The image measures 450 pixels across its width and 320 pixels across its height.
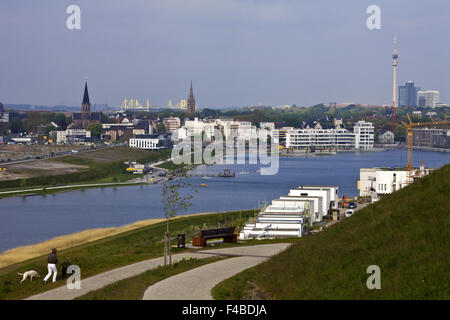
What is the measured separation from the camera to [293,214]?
11.0m

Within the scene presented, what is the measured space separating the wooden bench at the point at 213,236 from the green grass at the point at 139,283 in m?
1.13

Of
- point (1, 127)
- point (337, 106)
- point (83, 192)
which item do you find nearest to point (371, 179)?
point (83, 192)

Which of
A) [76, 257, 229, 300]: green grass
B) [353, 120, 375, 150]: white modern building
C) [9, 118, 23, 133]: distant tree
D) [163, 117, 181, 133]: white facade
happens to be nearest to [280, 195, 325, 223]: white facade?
[76, 257, 229, 300]: green grass

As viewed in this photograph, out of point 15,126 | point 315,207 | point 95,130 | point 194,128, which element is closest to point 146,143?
point 95,130

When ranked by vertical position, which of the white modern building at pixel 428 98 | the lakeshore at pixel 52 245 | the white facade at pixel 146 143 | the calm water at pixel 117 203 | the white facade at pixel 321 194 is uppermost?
the white modern building at pixel 428 98

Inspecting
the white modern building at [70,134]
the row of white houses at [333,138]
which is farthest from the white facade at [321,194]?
the row of white houses at [333,138]

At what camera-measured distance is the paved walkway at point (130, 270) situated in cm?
456

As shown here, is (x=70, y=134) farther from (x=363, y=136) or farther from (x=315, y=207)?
(x=315, y=207)

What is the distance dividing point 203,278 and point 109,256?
7.47 feet

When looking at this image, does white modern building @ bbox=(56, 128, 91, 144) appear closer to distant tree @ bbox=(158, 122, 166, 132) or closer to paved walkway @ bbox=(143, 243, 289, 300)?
distant tree @ bbox=(158, 122, 166, 132)

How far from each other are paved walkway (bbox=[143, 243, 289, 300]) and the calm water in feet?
26.9

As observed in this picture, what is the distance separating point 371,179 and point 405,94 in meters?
98.2

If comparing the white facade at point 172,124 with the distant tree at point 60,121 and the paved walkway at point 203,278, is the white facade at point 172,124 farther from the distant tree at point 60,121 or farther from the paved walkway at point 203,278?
the paved walkway at point 203,278
